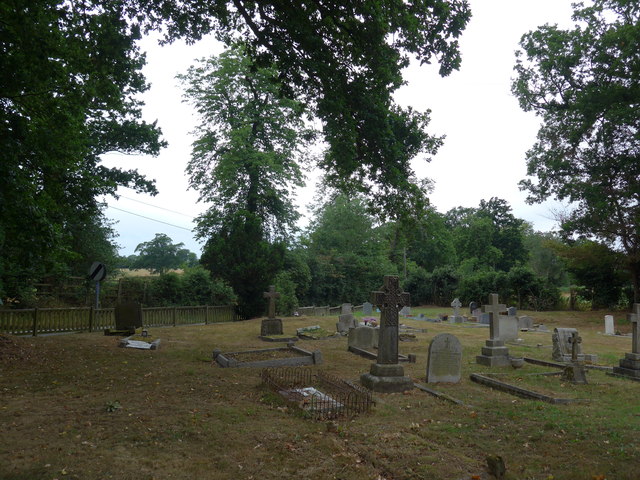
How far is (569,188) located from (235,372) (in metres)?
24.3

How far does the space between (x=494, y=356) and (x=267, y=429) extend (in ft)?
25.6

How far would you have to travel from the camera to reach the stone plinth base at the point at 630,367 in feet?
33.0

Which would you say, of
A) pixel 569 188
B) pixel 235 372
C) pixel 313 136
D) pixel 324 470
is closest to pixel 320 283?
pixel 569 188

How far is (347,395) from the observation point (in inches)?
280

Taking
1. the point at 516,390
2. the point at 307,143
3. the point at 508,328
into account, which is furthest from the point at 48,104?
the point at 307,143

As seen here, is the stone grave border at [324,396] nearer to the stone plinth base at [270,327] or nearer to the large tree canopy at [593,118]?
the stone plinth base at [270,327]

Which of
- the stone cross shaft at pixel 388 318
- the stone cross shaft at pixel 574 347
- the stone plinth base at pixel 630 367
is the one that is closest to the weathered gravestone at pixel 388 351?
the stone cross shaft at pixel 388 318

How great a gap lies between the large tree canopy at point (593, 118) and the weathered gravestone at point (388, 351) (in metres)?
20.0

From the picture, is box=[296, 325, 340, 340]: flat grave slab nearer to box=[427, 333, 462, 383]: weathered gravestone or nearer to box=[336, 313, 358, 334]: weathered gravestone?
box=[336, 313, 358, 334]: weathered gravestone

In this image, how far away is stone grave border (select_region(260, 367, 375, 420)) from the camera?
648 centimetres

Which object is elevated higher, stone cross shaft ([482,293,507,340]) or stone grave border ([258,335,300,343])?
stone cross shaft ([482,293,507,340])

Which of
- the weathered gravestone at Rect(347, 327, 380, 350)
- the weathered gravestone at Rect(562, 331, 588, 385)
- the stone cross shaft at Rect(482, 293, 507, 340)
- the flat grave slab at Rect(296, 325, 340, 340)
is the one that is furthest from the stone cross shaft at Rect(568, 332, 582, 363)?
the flat grave slab at Rect(296, 325, 340, 340)

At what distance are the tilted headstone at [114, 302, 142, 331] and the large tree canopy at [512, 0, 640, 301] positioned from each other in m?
23.9

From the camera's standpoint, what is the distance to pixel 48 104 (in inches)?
364
